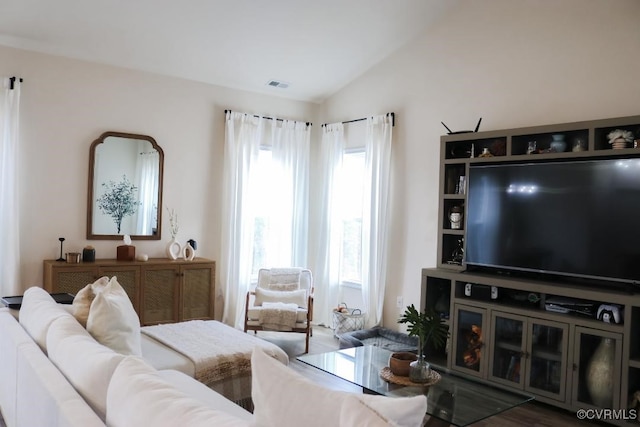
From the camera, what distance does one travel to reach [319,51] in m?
5.42

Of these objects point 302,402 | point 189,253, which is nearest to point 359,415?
point 302,402

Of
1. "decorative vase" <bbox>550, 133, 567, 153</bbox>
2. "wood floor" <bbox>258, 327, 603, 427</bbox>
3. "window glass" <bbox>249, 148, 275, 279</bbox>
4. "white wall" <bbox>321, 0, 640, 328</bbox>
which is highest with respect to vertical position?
"white wall" <bbox>321, 0, 640, 328</bbox>

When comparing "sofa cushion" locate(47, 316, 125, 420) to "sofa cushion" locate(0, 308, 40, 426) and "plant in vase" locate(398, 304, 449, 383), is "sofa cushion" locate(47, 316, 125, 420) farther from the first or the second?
"plant in vase" locate(398, 304, 449, 383)

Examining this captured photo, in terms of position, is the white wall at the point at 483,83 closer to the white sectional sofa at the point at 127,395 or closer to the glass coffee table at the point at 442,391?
the glass coffee table at the point at 442,391

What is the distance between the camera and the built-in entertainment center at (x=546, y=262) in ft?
11.4

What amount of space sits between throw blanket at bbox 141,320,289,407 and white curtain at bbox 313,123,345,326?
106 inches

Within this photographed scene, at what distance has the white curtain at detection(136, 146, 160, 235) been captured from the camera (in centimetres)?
532

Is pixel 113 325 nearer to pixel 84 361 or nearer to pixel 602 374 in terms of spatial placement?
pixel 84 361

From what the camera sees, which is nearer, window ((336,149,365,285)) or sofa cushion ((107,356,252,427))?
sofa cushion ((107,356,252,427))

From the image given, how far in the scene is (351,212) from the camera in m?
6.07

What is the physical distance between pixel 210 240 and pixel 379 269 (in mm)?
1967

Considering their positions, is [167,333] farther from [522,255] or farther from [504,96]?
[504,96]

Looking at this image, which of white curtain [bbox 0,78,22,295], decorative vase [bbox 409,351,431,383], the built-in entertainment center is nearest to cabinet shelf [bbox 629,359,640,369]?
the built-in entertainment center

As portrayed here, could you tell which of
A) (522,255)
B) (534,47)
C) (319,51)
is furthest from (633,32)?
(319,51)
